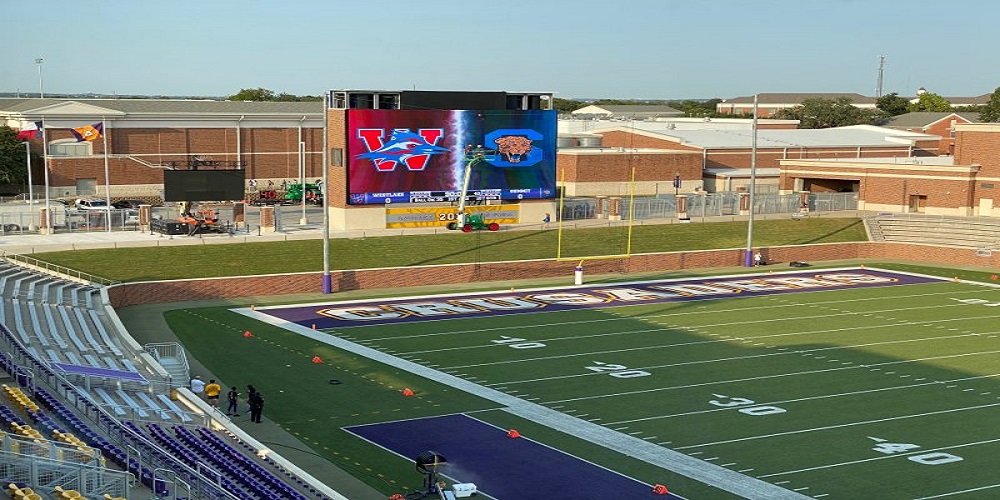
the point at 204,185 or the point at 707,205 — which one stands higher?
the point at 204,185

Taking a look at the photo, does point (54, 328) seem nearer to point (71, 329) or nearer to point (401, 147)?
point (71, 329)

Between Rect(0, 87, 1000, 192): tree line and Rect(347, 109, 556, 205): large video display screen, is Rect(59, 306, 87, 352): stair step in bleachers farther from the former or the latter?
Rect(0, 87, 1000, 192): tree line

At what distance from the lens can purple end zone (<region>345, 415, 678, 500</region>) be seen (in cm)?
2344

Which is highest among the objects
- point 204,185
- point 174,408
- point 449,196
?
point 204,185

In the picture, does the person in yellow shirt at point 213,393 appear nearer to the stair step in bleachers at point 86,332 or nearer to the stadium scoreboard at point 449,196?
the stair step in bleachers at point 86,332

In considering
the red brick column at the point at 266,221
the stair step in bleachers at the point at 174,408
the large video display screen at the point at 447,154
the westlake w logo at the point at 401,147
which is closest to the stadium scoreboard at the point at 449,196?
the large video display screen at the point at 447,154

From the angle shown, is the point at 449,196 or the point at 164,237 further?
the point at 449,196

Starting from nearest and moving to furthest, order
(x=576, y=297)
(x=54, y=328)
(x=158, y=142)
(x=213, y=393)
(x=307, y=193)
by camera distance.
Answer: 1. (x=213, y=393)
2. (x=54, y=328)
3. (x=576, y=297)
4. (x=307, y=193)
5. (x=158, y=142)

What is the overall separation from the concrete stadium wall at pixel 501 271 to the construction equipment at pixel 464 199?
6396 mm

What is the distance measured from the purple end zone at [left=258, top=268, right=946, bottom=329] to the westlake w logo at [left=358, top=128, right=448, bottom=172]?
11441mm

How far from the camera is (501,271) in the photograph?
171ft

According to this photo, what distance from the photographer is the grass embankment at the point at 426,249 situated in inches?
1874

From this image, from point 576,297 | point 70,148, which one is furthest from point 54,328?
point 70,148

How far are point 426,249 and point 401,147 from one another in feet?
19.5
